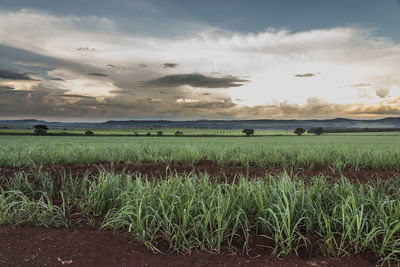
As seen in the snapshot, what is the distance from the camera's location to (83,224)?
12.0 ft

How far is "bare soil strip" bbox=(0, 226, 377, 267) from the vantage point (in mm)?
2574

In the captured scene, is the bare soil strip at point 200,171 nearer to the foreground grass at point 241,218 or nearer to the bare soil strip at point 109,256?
the foreground grass at point 241,218

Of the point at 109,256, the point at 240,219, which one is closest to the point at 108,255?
the point at 109,256

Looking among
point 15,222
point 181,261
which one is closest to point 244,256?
point 181,261

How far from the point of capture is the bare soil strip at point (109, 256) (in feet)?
8.45

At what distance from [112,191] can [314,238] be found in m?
2.88

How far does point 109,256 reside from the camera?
2684mm

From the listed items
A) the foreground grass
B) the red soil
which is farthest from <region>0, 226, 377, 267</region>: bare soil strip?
the foreground grass

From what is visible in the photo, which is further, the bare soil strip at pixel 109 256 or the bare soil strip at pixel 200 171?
the bare soil strip at pixel 200 171

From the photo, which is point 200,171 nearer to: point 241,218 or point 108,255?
point 241,218

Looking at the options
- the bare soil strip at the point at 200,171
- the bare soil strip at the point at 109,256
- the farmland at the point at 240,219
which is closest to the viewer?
the bare soil strip at the point at 109,256

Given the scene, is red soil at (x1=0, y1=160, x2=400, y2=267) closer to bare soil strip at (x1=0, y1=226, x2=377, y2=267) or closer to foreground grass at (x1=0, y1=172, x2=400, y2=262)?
bare soil strip at (x1=0, y1=226, x2=377, y2=267)

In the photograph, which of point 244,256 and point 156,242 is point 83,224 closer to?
point 156,242

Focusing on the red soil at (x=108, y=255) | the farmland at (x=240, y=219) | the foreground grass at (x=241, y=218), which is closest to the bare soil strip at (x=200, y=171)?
the farmland at (x=240, y=219)
